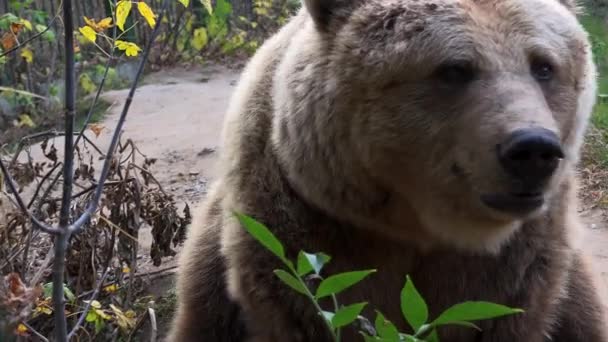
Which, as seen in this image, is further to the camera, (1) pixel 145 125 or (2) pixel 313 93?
(1) pixel 145 125

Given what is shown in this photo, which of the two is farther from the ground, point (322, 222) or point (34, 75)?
point (322, 222)

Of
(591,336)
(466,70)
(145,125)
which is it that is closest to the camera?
(466,70)

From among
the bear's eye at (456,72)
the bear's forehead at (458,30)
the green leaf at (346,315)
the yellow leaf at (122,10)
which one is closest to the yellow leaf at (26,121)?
the yellow leaf at (122,10)

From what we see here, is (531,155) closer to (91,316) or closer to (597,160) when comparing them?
(91,316)

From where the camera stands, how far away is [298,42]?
3025mm

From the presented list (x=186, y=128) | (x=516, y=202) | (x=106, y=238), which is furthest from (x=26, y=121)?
(x=516, y=202)

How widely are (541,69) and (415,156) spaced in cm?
42

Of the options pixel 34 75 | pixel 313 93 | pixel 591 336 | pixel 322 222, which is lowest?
pixel 34 75

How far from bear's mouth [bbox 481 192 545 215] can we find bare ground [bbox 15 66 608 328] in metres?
1.45

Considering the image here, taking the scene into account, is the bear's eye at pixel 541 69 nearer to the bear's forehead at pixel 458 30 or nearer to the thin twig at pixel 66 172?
the bear's forehead at pixel 458 30

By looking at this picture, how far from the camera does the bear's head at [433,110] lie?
2545mm

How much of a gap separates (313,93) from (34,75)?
699cm

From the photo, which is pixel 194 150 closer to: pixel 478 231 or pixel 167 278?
pixel 167 278

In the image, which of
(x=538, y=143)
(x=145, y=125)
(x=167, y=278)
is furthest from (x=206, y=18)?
(x=538, y=143)
